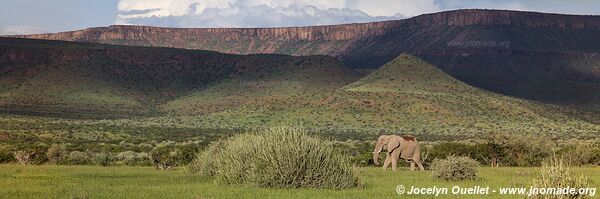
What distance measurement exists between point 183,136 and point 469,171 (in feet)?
167

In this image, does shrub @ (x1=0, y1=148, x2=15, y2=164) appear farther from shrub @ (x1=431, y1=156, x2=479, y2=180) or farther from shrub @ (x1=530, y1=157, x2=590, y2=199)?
shrub @ (x1=530, y1=157, x2=590, y2=199)

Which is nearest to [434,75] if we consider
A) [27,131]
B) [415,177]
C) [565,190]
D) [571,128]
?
[571,128]

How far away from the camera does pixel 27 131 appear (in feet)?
213

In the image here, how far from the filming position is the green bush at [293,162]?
59.0ft

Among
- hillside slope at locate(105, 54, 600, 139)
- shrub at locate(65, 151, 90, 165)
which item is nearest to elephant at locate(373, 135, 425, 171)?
shrub at locate(65, 151, 90, 165)

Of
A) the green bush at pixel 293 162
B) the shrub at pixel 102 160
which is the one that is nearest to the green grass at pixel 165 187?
the green bush at pixel 293 162

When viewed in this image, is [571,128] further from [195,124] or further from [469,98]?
[195,124]

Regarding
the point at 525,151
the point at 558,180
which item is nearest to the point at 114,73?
the point at 525,151

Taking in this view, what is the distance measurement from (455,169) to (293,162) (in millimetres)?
6264

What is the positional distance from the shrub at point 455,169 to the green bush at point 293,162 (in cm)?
407

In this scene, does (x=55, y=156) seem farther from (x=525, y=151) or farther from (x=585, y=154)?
(x=585, y=154)

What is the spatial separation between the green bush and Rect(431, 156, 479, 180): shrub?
407cm

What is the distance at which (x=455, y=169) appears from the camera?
2208 cm

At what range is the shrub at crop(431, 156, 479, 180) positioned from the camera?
21984 millimetres
